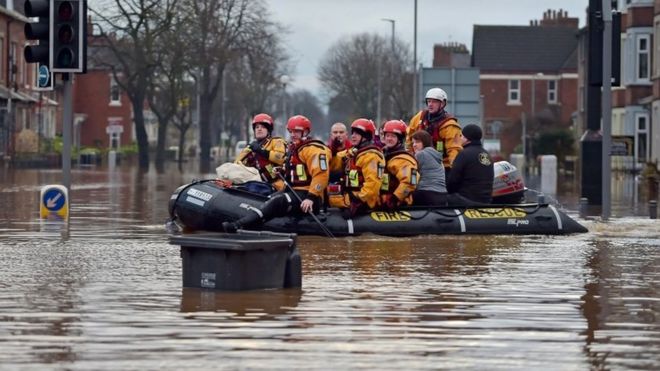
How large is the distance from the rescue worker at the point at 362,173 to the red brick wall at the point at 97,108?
97.0 meters

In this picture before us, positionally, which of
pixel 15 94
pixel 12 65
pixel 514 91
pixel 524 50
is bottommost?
pixel 15 94

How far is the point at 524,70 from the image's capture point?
111250mm

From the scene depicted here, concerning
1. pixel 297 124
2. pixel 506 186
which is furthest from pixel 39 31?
pixel 506 186

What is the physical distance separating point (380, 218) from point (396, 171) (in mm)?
703

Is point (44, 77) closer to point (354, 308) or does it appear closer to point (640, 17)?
point (354, 308)

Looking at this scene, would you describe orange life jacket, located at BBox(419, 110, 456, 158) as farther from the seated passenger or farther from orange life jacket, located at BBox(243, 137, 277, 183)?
orange life jacket, located at BBox(243, 137, 277, 183)

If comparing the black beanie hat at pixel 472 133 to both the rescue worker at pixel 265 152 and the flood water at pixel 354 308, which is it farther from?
the rescue worker at pixel 265 152

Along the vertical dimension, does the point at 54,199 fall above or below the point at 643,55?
below

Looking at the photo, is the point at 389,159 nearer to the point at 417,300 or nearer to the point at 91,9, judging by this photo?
the point at 417,300

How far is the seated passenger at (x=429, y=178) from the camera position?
22.2 metres

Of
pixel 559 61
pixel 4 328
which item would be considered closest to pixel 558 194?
pixel 4 328

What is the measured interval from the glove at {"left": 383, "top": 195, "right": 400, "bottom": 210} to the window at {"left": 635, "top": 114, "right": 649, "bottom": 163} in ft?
136

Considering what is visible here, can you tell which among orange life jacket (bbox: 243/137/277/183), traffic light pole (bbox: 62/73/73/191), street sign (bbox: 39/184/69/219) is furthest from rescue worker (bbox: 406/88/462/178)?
street sign (bbox: 39/184/69/219)

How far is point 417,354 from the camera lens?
1046 cm
